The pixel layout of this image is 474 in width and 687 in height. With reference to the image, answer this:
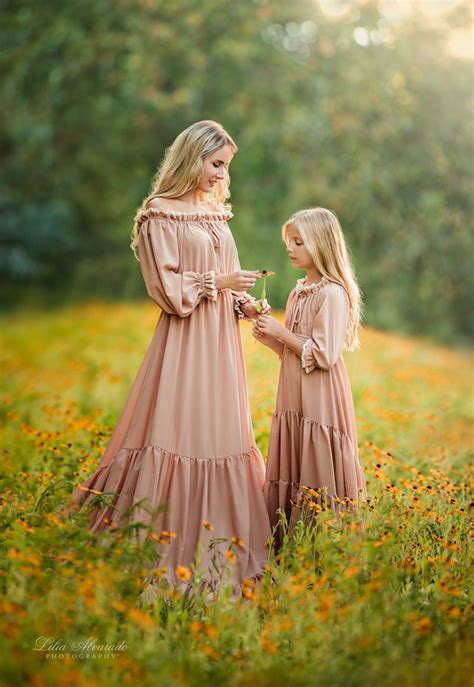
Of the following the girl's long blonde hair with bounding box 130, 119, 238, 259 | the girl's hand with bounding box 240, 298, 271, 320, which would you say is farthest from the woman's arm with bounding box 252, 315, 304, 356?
the girl's long blonde hair with bounding box 130, 119, 238, 259

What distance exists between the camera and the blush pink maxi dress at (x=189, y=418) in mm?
3625

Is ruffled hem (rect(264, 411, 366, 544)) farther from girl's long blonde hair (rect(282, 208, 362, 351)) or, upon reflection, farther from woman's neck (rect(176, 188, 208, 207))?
woman's neck (rect(176, 188, 208, 207))

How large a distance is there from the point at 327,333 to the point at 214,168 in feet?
3.09

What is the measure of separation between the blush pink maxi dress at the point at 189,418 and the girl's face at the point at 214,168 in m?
0.15

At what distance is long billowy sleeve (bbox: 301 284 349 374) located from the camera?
368 cm

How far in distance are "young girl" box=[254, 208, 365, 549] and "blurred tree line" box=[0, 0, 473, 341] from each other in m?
7.40

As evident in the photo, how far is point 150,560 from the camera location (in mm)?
3131

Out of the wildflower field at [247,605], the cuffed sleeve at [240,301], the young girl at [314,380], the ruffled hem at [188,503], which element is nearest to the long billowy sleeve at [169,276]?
the cuffed sleeve at [240,301]

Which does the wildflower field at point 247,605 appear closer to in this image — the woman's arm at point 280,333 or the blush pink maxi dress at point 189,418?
the blush pink maxi dress at point 189,418

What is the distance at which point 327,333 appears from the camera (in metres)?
3.69

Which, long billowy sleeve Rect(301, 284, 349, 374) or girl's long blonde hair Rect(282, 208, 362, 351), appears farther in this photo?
girl's long blonde hair Rect(282, 208, 362, 351)

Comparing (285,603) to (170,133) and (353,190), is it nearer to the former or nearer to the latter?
(353,190)

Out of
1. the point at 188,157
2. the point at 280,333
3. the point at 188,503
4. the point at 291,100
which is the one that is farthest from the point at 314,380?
the point at 291,100

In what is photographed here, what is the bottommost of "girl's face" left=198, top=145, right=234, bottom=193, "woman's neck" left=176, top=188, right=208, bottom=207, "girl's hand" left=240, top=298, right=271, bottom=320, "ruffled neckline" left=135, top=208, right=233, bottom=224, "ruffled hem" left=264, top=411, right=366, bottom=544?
"ruffled hem" left=264, top=411, right=366, bottom=544
